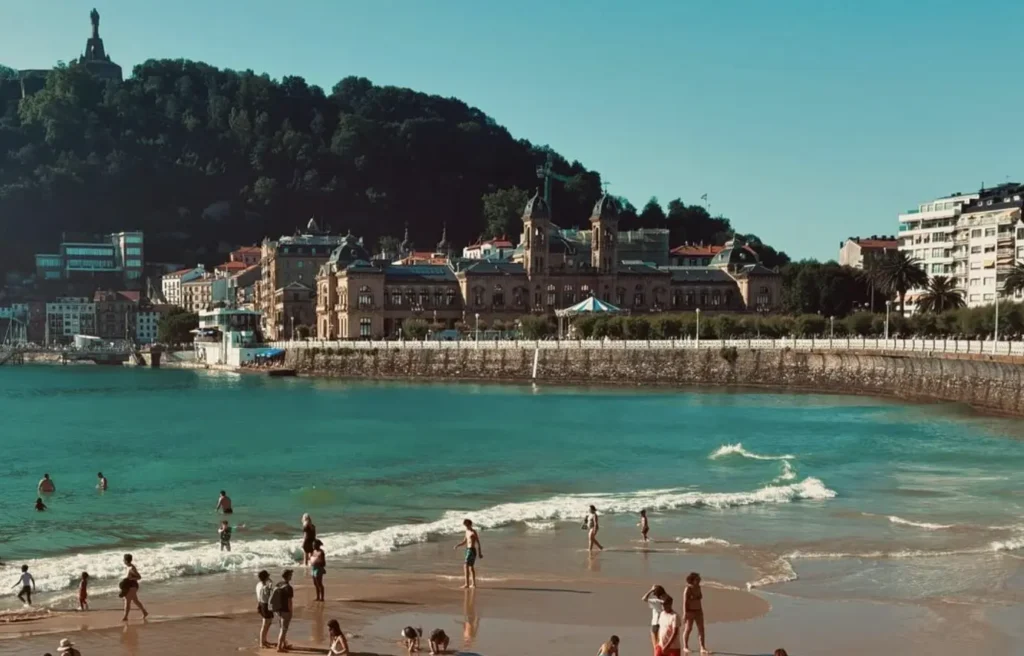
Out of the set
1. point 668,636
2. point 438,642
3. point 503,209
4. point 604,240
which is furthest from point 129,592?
point 503,209

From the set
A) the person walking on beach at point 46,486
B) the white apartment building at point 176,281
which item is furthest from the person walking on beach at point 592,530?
the white apartment building at point 176,281

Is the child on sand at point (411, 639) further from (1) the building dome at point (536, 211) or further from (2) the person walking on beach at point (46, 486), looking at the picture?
(1) the building dome at point (536, 211)

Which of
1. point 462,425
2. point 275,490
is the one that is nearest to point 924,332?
point 462,425

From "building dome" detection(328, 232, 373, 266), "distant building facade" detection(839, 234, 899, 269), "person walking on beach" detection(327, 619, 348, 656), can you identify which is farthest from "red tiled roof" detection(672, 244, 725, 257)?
"person walking on beach" detection(327, 619, 348, 656)

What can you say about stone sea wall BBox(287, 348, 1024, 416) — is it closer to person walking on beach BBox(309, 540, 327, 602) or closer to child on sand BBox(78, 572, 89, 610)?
person walking on beach BBox(309, 540, 327, 602)

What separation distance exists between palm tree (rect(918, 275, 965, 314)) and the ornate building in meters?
27.3

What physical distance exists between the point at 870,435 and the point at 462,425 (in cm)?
1916

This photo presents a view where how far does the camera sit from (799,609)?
20.0 m

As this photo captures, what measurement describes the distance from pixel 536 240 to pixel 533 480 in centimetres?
8642

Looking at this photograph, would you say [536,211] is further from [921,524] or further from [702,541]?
[702,541]

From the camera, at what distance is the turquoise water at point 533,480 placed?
2555 centimetres

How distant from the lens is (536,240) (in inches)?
4840

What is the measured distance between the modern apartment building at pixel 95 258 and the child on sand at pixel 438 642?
7289 inches

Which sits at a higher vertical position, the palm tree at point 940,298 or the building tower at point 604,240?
the building tower at point 604,240
